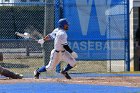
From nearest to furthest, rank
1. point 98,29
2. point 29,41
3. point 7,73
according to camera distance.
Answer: point 7,73 < point 98,29 < point 29,41

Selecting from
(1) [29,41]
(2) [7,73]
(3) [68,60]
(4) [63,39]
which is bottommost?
(2) [7,73]

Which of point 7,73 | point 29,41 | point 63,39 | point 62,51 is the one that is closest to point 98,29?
point 29,41

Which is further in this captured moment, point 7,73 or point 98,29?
point 98,29

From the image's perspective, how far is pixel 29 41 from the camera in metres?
21.3

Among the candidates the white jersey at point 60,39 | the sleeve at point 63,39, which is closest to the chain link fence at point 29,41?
the white jersey at point 60,39

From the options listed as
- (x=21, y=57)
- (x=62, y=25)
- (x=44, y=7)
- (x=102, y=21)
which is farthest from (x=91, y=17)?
(x=62, y=25)

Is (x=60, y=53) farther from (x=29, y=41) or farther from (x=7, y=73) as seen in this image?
(x=29, y=41)

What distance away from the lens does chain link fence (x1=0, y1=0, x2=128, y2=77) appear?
67.4ft

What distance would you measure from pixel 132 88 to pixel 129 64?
820 centimetres

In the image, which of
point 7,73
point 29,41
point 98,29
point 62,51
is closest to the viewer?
point 7,73

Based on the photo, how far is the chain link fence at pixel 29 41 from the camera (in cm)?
2053

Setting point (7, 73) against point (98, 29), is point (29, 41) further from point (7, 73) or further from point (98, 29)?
point (7, 73)

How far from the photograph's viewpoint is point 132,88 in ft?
42.4

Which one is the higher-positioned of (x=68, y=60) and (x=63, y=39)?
(x=63, y=39)
